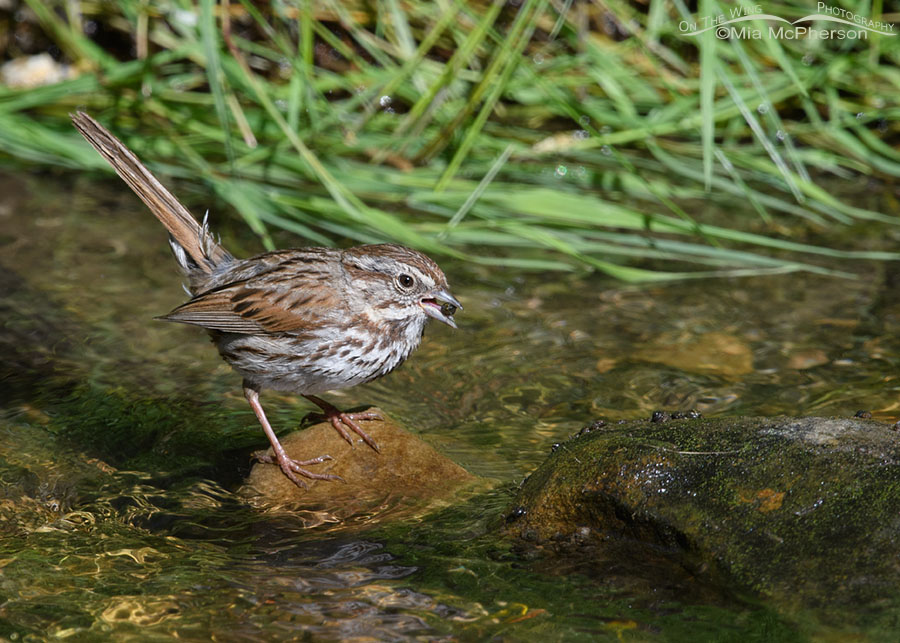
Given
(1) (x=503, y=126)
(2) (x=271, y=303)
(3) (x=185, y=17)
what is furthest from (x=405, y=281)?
(3) (x=185, y=17)

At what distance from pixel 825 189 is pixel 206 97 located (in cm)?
402

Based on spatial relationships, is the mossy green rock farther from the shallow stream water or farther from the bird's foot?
the bird's foot

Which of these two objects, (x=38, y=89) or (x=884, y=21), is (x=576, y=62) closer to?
(x=884, y=21)

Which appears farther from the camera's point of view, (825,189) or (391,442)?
(825,189)

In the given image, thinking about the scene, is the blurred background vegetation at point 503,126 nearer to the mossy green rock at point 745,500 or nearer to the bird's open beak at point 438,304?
the bird's open beak at point 438,304

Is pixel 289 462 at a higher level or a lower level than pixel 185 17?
lower

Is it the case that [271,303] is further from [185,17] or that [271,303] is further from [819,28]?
[819,28]

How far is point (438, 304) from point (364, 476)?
0.76 meters

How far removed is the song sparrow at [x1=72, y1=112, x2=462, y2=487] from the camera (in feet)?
13.5

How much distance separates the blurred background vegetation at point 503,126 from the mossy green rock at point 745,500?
2.15 meters

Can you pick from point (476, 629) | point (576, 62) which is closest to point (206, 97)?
point (576, 62)

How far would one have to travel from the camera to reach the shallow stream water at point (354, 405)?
9.94 ft

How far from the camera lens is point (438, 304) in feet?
14.2

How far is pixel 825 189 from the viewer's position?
22.7 feet
